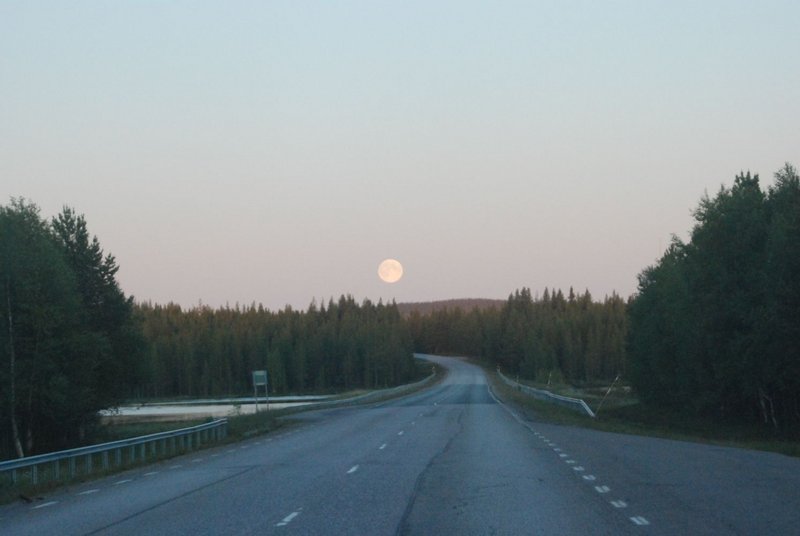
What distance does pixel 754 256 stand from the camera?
45500 millimetres

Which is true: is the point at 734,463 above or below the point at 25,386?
below

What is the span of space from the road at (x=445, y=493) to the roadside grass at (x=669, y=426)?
3.93 metres

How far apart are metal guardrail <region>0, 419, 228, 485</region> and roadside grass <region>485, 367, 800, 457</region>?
15.5 m

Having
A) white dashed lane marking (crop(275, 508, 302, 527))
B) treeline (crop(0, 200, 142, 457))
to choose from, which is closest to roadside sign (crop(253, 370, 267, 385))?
treeline (crop(0, 200, 142, 457))

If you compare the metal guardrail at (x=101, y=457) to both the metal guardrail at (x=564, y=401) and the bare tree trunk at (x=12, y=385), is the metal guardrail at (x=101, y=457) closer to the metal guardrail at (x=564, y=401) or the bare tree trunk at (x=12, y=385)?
the bare tree trunk at (x=12, y=385)

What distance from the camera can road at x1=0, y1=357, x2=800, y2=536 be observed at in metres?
13.3

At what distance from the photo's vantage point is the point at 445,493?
17.1 metres

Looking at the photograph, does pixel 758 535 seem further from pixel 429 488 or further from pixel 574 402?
pixel 574 402

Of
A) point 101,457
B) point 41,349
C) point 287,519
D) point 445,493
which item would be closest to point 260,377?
point 41,349

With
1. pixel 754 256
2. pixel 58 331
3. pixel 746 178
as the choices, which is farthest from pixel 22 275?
pixel 746 178

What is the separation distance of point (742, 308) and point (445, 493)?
30.8 metres

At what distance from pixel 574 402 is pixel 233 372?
404 ft

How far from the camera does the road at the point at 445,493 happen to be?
13.3 meters

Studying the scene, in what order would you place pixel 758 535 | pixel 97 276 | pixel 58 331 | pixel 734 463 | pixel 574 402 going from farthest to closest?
pixel 97 276 → pixel 574 402 → pixel 58 331 → pixel 734 463 → pixel 758 535
